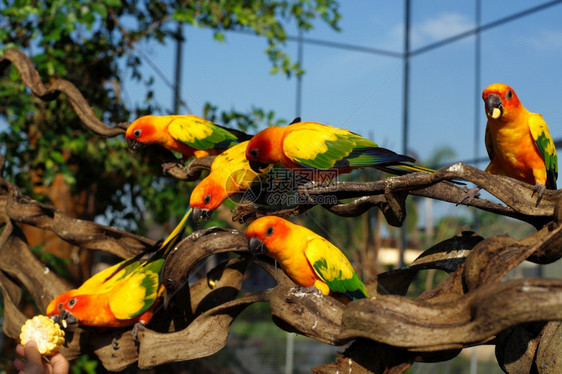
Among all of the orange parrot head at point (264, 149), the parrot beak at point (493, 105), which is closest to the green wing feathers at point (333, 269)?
the orange parrot head at point (264, 149)

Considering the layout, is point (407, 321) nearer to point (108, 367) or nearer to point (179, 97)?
point (108, 367)

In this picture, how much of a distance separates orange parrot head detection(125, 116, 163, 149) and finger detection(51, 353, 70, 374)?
0.91 m

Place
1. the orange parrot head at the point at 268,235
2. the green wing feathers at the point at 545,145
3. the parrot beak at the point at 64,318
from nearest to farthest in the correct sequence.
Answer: the orange parrot head at the point at 268,235, the parrot beak at the point at 64,318, the green wing feathers at the point at 545,145

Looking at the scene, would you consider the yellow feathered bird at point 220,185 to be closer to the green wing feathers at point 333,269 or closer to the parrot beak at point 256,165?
the parrot beak at point 256,165

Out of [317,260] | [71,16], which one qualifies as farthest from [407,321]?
[71,16]

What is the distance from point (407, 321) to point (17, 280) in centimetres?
126

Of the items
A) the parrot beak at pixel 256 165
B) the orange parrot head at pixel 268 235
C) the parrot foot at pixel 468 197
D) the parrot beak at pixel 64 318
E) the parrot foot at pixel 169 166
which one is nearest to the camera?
the parrot foot at pixel 468 197

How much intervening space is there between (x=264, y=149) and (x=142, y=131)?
761 mm

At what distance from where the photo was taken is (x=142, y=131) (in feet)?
6.86

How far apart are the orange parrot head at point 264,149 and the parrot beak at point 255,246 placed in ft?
1.22

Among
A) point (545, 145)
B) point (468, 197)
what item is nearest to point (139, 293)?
point (468, 197)

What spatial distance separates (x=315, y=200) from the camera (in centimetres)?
126

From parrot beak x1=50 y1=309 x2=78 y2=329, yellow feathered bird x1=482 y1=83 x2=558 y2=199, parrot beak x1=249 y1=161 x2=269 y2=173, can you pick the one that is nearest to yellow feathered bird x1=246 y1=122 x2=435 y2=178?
parrot beak x1=249 y1=161 x2=269 y2=173

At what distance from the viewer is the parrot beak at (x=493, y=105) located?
1598mm
